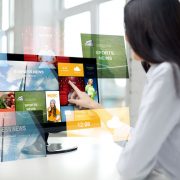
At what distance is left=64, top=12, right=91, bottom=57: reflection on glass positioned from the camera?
1792 millimetres

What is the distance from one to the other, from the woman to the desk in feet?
0.25

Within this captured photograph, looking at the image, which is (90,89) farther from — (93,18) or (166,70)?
(93,18)

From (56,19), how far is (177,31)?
1.27m

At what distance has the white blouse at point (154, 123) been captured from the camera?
0.69 meters

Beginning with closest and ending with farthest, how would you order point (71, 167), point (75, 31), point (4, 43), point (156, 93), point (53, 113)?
point (156, 93), point (71, 167), point (53, 113), point (4, 43), point (75, 31)

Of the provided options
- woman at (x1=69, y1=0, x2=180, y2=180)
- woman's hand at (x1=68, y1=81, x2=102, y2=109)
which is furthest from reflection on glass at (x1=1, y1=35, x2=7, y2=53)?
→ woman at (x1=69, y1=0, x2=180, y2=180)

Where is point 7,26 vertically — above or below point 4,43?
above

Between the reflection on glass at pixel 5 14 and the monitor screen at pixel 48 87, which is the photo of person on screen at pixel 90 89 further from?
the reflection on glass at pixel 5 14

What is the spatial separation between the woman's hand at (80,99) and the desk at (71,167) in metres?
0.21

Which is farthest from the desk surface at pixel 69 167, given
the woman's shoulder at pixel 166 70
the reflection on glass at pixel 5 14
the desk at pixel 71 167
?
the reflection on glass at pixel 5 14

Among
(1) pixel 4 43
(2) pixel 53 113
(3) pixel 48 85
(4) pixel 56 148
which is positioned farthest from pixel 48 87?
(1) pixel 4 43

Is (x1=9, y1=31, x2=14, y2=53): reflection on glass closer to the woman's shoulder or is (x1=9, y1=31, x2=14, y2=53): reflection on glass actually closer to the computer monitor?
the computer monitor

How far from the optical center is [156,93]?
27.0 inches

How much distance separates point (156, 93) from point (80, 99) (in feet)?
2.12
